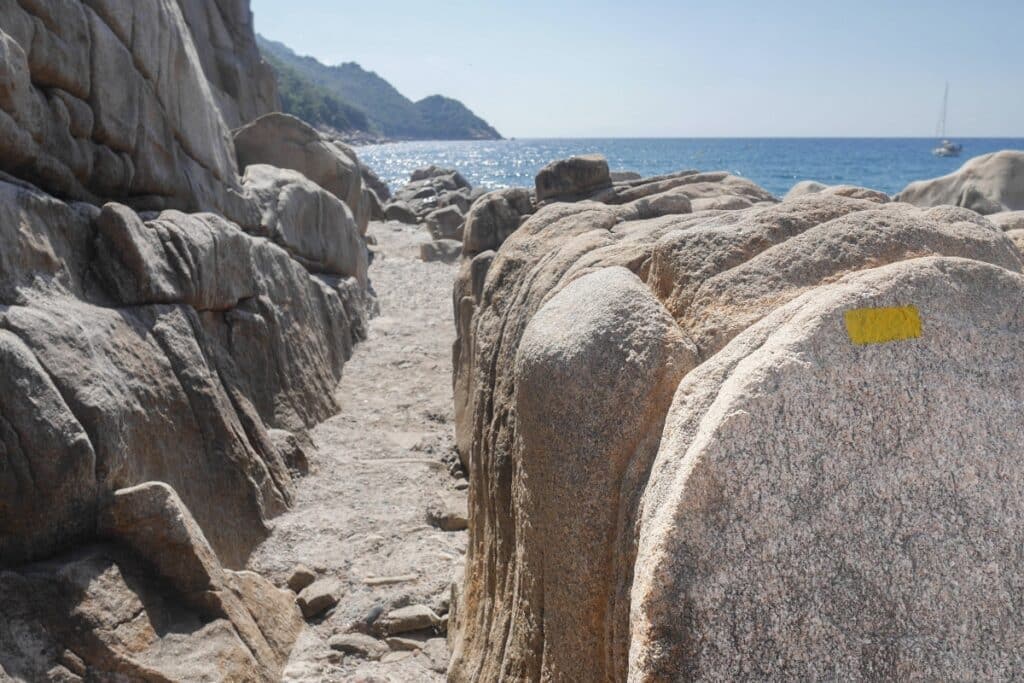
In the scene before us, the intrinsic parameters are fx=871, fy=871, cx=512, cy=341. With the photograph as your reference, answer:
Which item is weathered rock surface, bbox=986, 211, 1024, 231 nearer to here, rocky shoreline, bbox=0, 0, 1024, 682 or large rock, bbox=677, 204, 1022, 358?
rocky shoreline, bbox=0, 0, 1024, 682

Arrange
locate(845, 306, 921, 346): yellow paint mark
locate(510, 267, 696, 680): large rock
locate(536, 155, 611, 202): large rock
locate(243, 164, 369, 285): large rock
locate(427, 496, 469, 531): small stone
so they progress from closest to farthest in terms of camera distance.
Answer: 1. locate(845, 306, 921, 346): yellow paint mark
2. locate(510, 267, 696, 680): large rock
3. locate(427, 496, 469, 531): small stone
4. locate(536, 155, 611, 202): large rock
5. locate(243, 164, 369, 285): large rock

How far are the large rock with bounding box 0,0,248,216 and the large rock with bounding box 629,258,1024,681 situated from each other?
202 inches

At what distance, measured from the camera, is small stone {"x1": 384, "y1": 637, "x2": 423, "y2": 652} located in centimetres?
519

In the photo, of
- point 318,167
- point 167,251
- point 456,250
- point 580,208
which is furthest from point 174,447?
point 456,250

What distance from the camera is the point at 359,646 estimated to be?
16.9 feet

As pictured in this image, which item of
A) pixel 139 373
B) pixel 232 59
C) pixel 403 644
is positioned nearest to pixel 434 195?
pixel 232 59

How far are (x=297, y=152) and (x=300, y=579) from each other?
997 cm

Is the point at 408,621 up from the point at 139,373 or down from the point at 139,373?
down

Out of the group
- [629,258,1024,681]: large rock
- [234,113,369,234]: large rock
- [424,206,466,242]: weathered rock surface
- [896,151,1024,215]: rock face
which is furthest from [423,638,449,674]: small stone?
[424,206,466,242]: weathered rock surface

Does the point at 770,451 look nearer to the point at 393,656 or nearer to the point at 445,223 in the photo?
the point at 393,656

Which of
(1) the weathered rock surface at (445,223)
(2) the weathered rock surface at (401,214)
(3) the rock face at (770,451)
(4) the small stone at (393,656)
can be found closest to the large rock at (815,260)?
(3) the rock face at (770,451)

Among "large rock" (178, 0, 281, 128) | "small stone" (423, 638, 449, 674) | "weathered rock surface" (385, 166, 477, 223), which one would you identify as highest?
"large rock" (178, 0, 281, 128)

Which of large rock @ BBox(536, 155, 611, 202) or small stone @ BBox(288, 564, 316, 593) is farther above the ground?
large rock @ BBox(536, 155, 611, 202)

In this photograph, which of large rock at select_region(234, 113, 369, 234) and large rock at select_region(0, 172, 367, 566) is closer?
large rock at select_region(0, 172, 367, 566)
